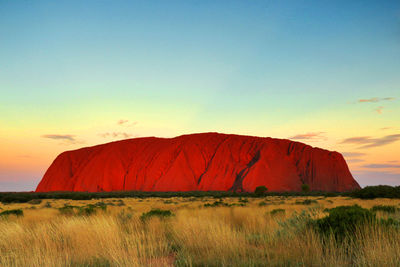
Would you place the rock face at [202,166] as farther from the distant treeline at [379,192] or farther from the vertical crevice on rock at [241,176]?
the distant treeline at [379,192]

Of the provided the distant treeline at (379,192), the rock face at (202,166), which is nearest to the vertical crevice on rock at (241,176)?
Result: the rock face at (202,166)

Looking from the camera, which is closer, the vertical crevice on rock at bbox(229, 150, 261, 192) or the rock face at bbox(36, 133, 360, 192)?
the vertical crevice on rock at bbox(229, 150, 261, 192)

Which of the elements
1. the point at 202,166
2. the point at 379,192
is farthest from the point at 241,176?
the point at 379,192

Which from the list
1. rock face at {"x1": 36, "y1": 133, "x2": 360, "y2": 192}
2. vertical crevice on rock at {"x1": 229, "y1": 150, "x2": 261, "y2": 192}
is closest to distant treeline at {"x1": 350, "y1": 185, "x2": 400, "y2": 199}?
rock face at {"x1": 36, "y1": 133, "x2": 360, "y2": 192}

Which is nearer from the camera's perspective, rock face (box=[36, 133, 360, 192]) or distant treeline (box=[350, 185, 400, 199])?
distant treeline (box=[350, 185, 400, 199])

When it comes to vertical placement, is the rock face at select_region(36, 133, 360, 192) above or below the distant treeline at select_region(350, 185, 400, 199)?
above

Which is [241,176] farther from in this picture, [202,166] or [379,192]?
[379,192]

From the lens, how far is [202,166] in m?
75.9

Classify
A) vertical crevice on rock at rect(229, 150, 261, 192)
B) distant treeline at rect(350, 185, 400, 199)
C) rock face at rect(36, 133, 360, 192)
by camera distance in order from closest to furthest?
distant treeline at rect(350, 185, 400, 199) → vertical crevice on rock at rect(229, 150, 261, 192) → rock face at rect(36, 133, 360, 192)

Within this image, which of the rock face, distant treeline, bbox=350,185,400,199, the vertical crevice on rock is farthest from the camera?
the rock face

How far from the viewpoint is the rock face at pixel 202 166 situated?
70312mm

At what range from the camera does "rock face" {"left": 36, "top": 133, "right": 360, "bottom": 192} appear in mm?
70312

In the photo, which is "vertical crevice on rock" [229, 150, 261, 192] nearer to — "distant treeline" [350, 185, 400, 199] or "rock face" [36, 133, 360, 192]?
"rock face" [36, 133, 360, 192]

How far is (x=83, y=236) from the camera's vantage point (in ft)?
25.0
